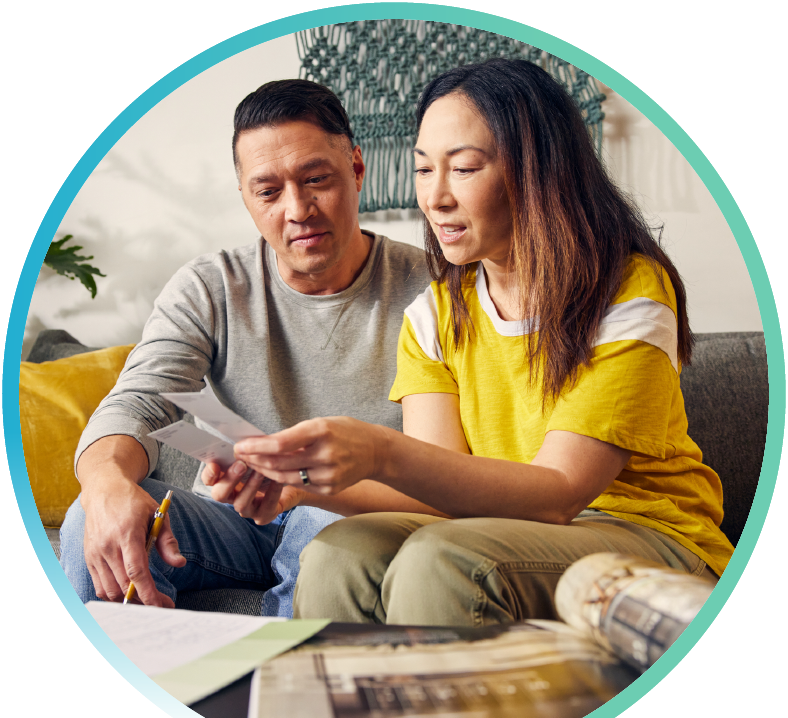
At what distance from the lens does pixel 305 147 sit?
0.69 m

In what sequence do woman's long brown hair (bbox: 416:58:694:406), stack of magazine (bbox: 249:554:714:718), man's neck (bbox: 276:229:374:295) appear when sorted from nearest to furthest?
1. stack of magazine (bbox: 249:554:714:718)
2. woman's long brown hair (bbox: 416:58:694:406)
3. man's neck (bbox: 276:229:374:295)

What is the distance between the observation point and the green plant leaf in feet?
2.51

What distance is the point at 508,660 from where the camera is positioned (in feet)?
1.74

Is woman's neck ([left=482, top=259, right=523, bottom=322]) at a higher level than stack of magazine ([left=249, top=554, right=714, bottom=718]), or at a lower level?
higher

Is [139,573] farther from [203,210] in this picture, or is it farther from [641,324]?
[641,324]

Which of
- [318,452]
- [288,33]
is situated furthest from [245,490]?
[288,33]

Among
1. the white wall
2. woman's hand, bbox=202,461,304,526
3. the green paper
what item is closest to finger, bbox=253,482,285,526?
woman's hand, bbox=202,461,304,526

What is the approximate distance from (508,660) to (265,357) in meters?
0.38

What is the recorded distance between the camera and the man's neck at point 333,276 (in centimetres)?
74

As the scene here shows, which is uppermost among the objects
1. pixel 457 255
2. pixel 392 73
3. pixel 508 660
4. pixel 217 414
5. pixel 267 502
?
pixel 392 73

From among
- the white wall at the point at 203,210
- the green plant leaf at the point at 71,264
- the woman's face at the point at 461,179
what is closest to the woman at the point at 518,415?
the woman's face at the point at 461,179

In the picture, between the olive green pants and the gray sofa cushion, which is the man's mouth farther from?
the gray sofa cushion

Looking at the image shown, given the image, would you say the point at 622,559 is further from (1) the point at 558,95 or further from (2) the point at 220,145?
(2) the point at 220,145

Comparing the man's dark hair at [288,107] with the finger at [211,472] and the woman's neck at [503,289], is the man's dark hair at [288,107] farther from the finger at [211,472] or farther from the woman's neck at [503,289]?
the finger at [211,472]
